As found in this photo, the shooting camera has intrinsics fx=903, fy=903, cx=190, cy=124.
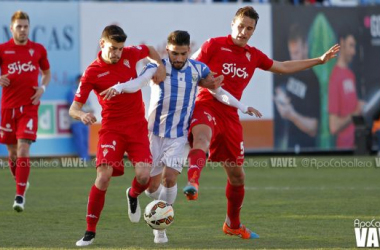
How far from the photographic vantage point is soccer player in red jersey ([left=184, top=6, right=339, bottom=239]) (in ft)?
31.1

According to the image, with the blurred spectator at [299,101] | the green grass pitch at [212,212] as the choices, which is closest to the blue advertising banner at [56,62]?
the green grass pitch at [212,212]

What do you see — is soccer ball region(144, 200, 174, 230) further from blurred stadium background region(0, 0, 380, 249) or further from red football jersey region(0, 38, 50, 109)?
red football jersey region(0, 38, 50, 109)

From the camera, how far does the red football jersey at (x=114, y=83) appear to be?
896 centimetres

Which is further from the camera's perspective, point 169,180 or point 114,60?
point 169,180

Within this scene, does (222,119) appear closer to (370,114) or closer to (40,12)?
(40,12)

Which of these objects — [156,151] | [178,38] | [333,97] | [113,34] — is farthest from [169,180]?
[333,97]

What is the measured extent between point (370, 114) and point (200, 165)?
15131 mm

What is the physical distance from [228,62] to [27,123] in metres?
3.62

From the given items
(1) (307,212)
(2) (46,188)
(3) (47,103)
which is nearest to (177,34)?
(1) (307,212)

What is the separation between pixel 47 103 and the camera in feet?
66.2

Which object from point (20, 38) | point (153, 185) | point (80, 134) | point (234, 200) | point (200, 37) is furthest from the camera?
point (200, 37)

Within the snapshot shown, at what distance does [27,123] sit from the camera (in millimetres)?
12148

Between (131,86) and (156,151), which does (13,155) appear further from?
(131,86)

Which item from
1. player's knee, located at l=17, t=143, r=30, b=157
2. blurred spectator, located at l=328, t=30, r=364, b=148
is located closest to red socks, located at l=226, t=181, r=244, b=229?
player's knee, located at l=17, t=143, r=30, b=157
